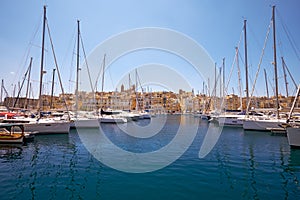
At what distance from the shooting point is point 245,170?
9.07m

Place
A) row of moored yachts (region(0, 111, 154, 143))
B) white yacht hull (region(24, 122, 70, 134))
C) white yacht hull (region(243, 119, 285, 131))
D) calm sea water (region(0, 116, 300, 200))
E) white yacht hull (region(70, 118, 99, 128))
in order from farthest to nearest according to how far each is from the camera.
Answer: white yacht hull (region(70, 118, 99, 128)), white yacht hull (region(243, 119, 285, 131)), white yacht hull (region(24, 122, 70, 134)), row of moored yachts (region(0, 111, 154, 143)), calm sea water (region(0, 116, 300, 200))

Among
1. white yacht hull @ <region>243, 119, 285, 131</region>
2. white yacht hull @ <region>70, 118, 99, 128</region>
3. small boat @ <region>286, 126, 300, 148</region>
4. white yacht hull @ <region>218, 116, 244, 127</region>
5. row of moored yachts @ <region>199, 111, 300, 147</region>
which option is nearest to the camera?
small boat @ <region>286, 126, 300, 148</region>

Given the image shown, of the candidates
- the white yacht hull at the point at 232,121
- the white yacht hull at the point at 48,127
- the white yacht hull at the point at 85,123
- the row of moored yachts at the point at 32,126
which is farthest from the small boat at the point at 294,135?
the white yacht hull at the point at 85,123

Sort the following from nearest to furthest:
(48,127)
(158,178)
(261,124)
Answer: (158,178) → (48,127) → (261,124)

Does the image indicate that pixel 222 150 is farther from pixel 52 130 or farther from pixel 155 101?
pixel 155 101

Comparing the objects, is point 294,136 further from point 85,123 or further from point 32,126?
point 32,126

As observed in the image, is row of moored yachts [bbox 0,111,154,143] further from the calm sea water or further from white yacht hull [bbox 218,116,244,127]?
white yacht hull [bbox 218,116,244,127]

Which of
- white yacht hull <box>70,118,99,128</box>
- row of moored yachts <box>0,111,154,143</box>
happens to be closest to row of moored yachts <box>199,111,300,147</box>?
row of moored yachts <box>0,111,154,143</box>

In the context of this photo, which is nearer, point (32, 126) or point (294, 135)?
point (294, 135)

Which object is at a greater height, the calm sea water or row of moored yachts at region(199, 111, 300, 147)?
row of moored yachts at region(199, 111, 300, 147)

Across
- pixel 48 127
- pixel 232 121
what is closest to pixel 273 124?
pixel 232 121

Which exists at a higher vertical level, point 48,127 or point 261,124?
point 261,124

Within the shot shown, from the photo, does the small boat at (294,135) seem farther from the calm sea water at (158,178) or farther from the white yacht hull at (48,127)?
the white yacht hull at (48,127)

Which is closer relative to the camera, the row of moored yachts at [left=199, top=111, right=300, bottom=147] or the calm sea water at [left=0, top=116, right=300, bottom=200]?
the calm sea water at [left=0, top=116, right=300, bottom=200]
